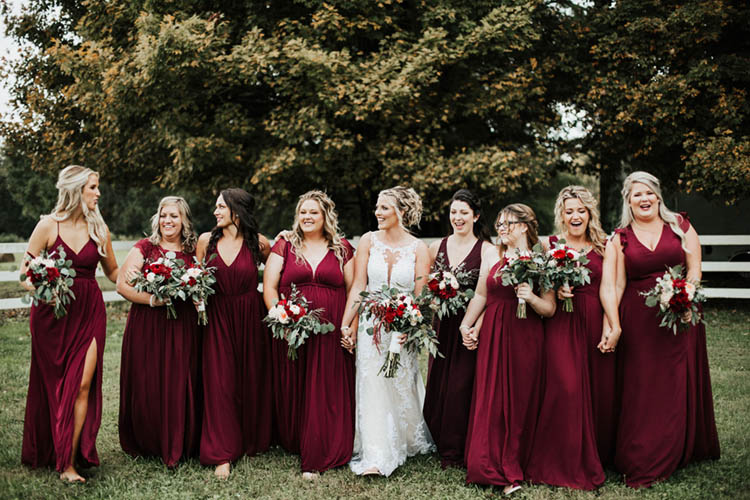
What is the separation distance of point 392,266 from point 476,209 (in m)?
0.95

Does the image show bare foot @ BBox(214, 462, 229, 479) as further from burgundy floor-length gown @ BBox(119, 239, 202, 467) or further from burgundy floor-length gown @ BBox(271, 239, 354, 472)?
burgundy floor-length gown @ BBox(271, 239, 354, 472)

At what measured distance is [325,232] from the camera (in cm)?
Answer: 562

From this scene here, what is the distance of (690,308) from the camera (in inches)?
184

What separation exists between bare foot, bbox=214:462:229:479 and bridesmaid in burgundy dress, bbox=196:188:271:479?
2 centimetres

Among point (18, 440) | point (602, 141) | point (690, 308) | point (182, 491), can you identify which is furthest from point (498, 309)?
point (602, 141)

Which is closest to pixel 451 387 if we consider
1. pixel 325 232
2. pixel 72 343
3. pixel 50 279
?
pixel 325 232

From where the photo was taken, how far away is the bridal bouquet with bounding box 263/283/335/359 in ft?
16.7

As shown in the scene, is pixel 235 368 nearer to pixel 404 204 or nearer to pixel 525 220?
pixel 404 204

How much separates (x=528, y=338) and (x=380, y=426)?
149cm

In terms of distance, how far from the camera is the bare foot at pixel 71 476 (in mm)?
4980

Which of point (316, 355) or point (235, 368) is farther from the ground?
point (316, 355)

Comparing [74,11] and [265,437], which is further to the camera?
[74,11]

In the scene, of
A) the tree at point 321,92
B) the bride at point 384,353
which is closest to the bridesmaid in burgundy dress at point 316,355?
the bride at point 384,353

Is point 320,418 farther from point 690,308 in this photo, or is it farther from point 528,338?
point 690,308
